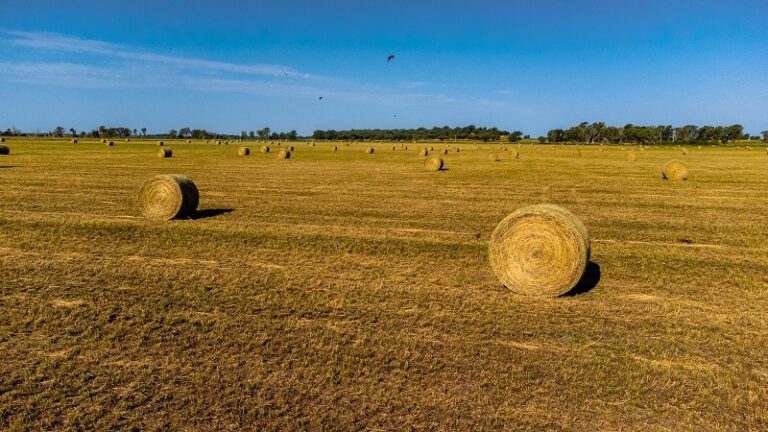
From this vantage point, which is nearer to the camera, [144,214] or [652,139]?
[144,214]

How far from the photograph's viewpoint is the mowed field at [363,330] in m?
5.70

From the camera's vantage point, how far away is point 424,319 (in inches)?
326

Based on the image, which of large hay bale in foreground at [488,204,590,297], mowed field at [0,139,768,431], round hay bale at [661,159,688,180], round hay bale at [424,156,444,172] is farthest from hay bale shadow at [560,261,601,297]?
round hay bale at [424,156,444,172]

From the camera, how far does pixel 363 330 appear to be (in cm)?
782

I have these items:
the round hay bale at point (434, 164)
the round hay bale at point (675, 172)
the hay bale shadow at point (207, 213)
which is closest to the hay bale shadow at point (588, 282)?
the hay bale shadow at point (207, 213)

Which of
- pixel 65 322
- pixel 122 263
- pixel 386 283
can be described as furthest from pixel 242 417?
pixel 122 263

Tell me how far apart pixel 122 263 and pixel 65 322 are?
3577 millimetres

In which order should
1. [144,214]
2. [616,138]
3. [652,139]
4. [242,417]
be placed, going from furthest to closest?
1. [616,138]
2. [652,139]
3. [144,214]
4. [242,417]

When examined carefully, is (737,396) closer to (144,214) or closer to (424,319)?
(424,319)

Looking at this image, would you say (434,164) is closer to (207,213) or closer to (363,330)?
(207,213)

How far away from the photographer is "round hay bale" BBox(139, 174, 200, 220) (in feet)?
56.5

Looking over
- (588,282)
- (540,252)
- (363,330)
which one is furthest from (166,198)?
(588,282)

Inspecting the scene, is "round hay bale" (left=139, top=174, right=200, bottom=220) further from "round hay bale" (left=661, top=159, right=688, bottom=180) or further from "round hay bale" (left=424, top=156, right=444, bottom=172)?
"round hay bale" (left=661, top=159, right=688, bottom=180)

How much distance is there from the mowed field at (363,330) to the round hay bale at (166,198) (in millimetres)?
981
